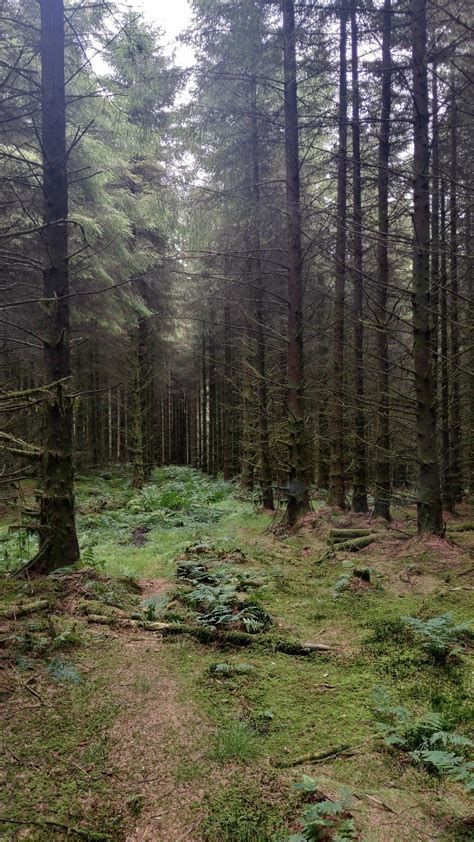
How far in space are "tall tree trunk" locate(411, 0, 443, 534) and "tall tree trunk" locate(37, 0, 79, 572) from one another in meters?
5.22

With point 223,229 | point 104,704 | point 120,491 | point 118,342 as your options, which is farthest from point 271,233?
point 104,704

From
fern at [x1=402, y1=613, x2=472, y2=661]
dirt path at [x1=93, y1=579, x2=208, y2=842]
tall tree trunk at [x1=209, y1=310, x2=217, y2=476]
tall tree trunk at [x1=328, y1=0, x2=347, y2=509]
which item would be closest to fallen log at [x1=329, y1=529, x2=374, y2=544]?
tall tree trunk at [x1=328, y1=0, x2=347, y2=509]

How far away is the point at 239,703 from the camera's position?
3463 mm

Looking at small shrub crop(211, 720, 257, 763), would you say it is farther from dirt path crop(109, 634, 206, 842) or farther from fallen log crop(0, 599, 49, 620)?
fallen log crop(0, 599, 49, 620)

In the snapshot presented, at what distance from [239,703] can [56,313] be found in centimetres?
504

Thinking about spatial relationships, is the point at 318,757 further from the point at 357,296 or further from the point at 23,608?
the point at 357,296

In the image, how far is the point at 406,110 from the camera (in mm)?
10383

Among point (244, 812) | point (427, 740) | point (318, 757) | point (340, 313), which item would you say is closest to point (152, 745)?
point (244, 812)

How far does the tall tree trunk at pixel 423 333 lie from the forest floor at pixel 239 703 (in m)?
0.82

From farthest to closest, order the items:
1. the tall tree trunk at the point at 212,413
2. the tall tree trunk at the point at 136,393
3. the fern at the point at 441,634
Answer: the tall tree trunk at the point at 212,413 < the tall tree trunk at the point at 136,393 < the fern at the point at 441,634

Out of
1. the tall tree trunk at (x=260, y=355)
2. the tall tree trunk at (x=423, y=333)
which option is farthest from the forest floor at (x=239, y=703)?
the tall tree trunk at (x=260, y=355)

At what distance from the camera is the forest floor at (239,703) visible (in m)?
2.41

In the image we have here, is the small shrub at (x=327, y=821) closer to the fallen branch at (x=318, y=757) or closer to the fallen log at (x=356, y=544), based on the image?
the fallen branch at (x=318, y=757)

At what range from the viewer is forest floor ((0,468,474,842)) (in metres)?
2.41
